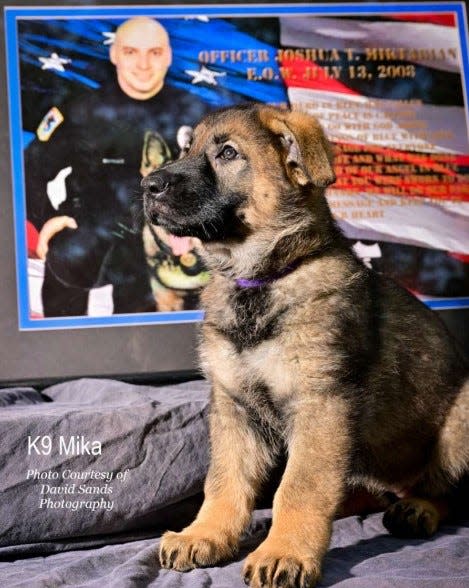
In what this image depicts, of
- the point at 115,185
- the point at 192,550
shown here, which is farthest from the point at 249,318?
the point at 115,185

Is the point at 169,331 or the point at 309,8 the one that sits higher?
the point at 309,8

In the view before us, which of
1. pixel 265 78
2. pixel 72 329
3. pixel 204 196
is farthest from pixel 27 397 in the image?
pixel 265 78

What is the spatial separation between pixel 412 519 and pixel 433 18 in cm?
320

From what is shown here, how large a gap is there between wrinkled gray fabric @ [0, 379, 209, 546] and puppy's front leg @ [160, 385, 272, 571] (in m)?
0.39

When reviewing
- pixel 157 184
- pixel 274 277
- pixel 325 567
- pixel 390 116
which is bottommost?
pixel 325 567

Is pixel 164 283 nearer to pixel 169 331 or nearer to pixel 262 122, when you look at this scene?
pixel 169 331

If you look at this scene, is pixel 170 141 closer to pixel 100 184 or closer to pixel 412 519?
pixel 100 184

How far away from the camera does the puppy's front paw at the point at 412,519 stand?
3295 millimetres

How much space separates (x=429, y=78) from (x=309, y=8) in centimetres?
81

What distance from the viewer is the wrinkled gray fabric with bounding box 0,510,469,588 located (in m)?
2.73

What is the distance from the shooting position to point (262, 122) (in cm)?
331

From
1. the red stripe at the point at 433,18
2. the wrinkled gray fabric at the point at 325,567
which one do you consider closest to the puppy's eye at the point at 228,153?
the wrinkled gray fabric at the point at 325,567

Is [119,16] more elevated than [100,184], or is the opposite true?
[119,16]

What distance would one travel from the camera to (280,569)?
2609mm
